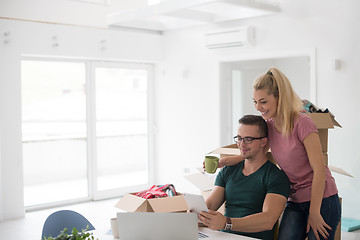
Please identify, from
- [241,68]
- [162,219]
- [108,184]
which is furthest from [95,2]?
[162,219]

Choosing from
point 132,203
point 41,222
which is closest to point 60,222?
point 132,203

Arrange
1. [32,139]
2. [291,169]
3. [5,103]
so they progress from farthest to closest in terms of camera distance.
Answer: [32,139]
[5,103]
[291,169]

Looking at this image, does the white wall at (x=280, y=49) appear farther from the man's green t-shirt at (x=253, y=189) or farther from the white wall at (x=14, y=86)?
the man's green t-shirt at (x=253, y=189)

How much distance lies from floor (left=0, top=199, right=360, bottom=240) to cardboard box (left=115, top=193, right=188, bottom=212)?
2152mm

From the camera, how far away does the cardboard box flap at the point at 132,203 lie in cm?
228

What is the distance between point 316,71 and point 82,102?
3236mm

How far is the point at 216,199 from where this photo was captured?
2.56 meters

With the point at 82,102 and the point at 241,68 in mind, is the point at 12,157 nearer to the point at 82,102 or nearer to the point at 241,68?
the point at 82,102

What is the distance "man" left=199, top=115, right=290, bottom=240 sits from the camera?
7.45 feet

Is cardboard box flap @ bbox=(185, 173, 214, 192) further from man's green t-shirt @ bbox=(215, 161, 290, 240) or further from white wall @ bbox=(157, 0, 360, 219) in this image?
white wall @ bbox=(157, 0, 360, 219)

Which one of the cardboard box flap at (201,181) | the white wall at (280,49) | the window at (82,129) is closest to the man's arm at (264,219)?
the cardboard box flap at (201,181)

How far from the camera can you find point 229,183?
8.30 ft

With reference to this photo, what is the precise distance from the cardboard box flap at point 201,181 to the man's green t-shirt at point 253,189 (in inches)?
19.4

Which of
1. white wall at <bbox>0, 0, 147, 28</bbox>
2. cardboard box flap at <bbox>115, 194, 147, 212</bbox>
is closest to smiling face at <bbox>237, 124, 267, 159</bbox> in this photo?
cardboard box flap at <bbox>115, 194, 147, 212</bbox>
